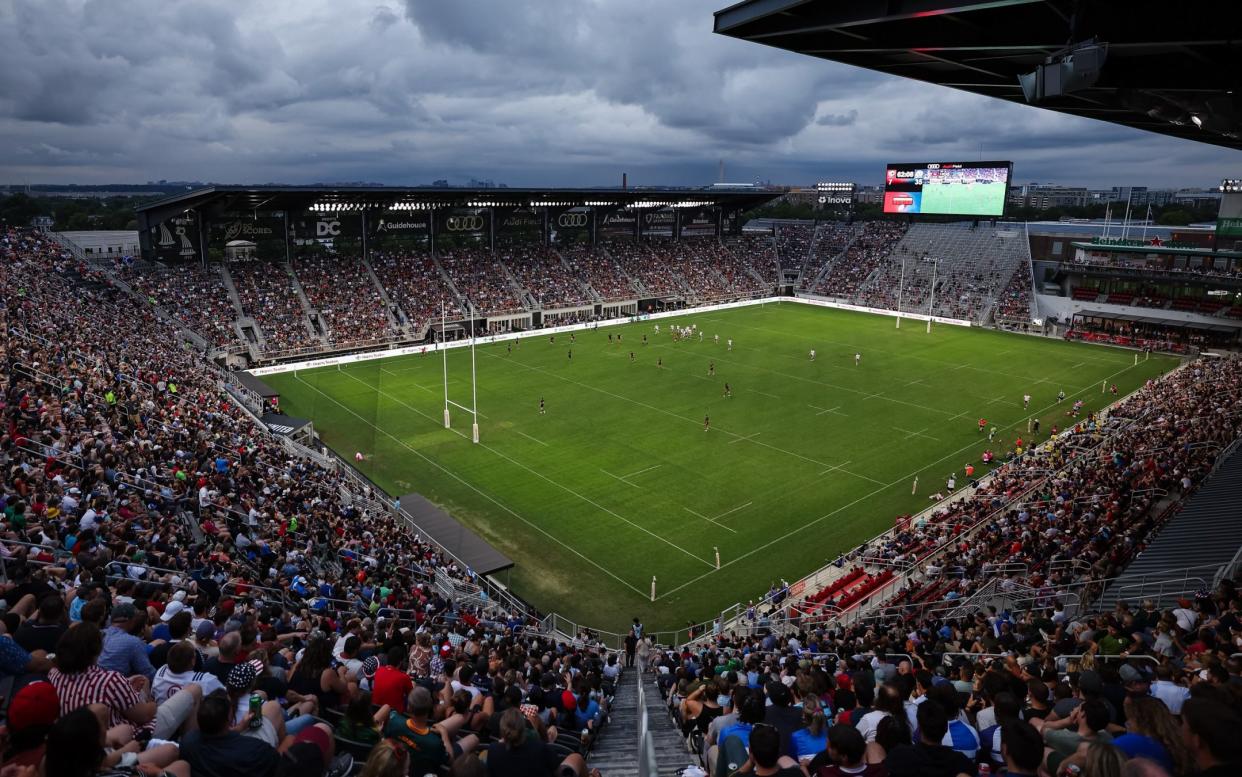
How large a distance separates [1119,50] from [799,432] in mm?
30038

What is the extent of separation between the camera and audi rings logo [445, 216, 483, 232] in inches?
2928

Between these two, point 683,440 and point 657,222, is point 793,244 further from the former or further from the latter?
point 683,440

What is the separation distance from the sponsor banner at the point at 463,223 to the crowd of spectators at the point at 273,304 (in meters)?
16.2

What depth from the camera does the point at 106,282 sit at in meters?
48.6

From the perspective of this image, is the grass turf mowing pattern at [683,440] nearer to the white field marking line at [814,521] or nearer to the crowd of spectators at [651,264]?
the white field marking line at [814,521]

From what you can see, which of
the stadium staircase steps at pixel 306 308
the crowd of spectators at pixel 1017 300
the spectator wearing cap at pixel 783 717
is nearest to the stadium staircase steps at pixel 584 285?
the stadium staircase steps at pixel 306 308

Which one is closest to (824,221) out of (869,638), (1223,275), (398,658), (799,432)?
(1223,275)

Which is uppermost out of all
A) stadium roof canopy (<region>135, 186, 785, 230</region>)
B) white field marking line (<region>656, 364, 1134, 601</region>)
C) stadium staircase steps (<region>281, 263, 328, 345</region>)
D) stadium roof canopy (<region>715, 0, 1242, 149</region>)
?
stadium roof canopy (<region>135, 186, 785, 230</region>)

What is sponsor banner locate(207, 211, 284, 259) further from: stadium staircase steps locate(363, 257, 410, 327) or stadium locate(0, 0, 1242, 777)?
stadium staircase steps locate(363, 257, 410, 327)

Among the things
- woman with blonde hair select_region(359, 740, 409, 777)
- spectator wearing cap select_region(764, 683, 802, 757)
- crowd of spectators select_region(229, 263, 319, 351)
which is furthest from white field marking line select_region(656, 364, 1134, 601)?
crowd of spectators select_region(229, 263, 319, 351)

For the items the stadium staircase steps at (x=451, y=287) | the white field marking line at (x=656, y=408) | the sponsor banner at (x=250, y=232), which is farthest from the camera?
the stadium staircase steps at (x=451, y=287)

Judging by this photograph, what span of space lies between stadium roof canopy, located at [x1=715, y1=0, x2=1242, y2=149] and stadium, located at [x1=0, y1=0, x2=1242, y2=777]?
86mm

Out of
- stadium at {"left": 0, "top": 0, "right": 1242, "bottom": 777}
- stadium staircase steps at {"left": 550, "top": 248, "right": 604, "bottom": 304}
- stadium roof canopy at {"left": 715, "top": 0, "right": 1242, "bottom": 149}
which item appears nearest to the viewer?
stadium at {"left": 0, "top": 0, "right": 1242, "bottom": 777}

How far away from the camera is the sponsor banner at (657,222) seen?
3580 inches
